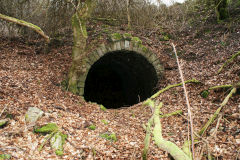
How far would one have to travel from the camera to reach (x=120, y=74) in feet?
40.2

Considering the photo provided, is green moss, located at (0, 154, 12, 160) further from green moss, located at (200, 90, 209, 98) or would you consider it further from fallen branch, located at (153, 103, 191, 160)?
green moss, located at (200, 90, 209, 98)

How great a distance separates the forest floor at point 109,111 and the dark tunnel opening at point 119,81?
3.67 feet

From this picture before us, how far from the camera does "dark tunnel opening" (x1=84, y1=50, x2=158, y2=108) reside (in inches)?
350

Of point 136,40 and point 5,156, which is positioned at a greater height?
point 136,40

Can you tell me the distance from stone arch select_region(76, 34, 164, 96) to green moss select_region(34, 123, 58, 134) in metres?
3.04

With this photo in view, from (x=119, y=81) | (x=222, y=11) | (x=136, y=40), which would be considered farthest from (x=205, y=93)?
(x=119, y=81)

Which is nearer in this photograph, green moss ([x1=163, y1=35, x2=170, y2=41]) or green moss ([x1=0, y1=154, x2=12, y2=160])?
green moss ([x1=0, y1=154, x2=12, y2=160])

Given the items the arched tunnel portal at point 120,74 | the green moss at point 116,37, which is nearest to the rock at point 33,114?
the arched tunnel portal at point 120,74

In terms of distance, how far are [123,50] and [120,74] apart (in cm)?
451

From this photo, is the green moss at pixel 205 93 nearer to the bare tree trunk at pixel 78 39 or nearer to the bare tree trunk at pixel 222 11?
the bare tree trunk at pixel 78 39

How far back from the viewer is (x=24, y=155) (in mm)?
3023

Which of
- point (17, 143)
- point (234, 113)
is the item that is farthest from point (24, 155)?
point (234, 113)

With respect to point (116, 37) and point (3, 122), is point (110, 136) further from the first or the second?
point (116, 37)

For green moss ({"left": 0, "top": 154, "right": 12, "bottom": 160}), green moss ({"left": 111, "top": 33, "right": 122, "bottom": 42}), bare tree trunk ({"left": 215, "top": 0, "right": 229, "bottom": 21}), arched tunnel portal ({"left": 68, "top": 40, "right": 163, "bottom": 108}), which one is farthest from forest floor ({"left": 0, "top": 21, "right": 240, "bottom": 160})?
green moss ({"left": 111, "top": 33, "right": 122, "bottom": 42})
